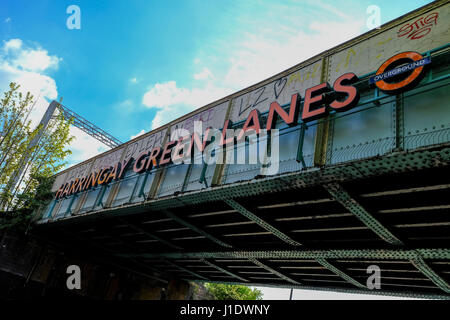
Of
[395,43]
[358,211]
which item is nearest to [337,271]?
[358,211]

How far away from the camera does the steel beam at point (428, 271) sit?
364 inches

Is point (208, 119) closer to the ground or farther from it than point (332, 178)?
farther from it

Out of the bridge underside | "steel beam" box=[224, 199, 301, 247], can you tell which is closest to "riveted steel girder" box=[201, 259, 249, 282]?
the bridge underside

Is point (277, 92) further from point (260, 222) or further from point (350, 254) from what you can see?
point (350, 254)

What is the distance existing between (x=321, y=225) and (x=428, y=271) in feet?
13.2

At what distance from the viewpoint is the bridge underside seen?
6.89 m

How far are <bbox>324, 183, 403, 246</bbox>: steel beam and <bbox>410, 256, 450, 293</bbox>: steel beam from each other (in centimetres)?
92

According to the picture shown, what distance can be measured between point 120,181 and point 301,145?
33.0 ft

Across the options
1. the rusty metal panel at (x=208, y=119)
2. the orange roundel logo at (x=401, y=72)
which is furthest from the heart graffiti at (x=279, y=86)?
the orange roundel logo at (x=401, y=72)

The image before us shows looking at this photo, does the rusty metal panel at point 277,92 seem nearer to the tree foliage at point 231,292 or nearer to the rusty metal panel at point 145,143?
the rusty metal panel at point 145,143

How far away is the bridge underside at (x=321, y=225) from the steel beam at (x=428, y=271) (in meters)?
0.03

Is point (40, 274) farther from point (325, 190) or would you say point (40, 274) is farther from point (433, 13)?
point (433, 13)

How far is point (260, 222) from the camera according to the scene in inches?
399
